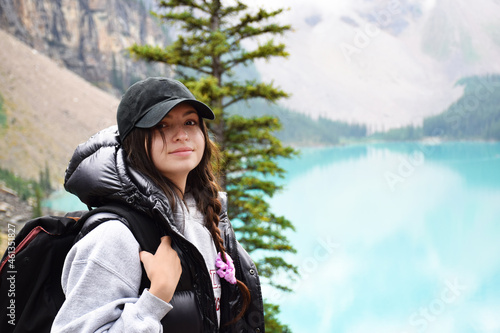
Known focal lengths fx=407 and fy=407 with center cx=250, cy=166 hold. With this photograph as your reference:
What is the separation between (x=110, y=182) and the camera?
1159mm

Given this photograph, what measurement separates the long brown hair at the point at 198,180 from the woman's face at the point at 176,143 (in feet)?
0.05

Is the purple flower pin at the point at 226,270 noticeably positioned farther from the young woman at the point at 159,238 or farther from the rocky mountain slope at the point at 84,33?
the rocky mountain slope at the point at 84,33

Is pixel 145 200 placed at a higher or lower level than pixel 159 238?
higher

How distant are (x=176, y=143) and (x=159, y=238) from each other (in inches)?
11.9

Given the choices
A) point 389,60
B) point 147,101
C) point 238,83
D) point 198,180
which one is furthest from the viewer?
point 389,60

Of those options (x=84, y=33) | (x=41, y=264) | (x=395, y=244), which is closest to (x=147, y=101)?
(x=41, y=264)

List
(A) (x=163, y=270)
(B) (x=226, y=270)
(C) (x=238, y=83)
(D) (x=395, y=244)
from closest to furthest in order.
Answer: (A) (x=163, y=270)
(B) (x=226, y=270)
(C) (x=238, y=83)
(D) (x=395, y=244)

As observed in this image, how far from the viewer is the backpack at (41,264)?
1.12 metres

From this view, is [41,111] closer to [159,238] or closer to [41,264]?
A: [41,264]

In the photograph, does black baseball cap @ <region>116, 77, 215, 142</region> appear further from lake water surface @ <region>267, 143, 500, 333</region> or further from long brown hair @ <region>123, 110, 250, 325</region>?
lake water surface @ <region>267, 143, 500, 333</region>

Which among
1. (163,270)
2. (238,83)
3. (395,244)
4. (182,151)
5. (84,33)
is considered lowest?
(395,244)

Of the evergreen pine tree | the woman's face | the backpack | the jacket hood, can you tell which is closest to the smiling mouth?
the woman's face

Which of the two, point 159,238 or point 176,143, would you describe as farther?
point 176,143

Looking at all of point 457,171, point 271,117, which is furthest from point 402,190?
point 271,117
